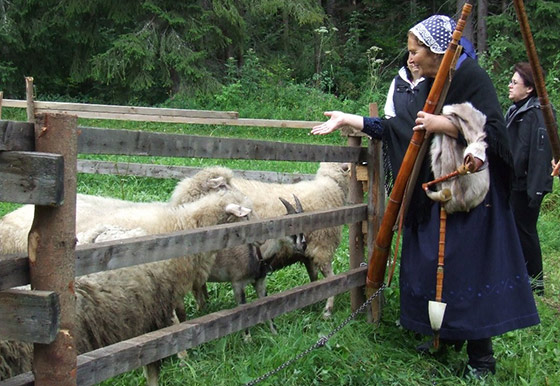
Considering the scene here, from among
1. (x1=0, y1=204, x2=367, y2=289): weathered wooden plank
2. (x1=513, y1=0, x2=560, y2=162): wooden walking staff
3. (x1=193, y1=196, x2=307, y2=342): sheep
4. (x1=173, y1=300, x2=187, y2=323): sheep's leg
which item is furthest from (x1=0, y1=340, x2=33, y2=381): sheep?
(x1=513, y1=0, x2=560, y2=162): wooden walking staff

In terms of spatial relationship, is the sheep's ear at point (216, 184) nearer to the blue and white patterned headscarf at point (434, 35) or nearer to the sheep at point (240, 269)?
the sheep at point (240, 269)

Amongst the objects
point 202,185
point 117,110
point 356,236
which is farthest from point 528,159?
point 117,110

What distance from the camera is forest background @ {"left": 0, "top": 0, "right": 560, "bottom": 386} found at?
13.8ft

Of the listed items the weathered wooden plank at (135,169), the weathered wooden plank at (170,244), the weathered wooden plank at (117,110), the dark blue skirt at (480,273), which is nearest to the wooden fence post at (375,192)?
the weathered wooden plank at (170,244)

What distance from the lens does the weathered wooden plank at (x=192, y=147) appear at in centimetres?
265

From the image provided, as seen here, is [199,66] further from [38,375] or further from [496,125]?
[38,375]

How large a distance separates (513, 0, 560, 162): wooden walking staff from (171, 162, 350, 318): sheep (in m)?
2.20

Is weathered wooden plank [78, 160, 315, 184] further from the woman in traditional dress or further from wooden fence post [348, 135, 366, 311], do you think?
the woman in traditional dress

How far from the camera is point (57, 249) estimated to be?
7.85ft

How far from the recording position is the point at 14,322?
2.35 m

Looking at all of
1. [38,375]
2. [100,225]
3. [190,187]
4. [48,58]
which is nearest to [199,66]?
[48,58]

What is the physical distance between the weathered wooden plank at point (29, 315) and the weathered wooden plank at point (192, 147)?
57cm

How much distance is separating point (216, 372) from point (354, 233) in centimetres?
152

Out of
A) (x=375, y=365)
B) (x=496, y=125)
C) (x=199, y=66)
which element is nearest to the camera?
(x=496, y=125)
